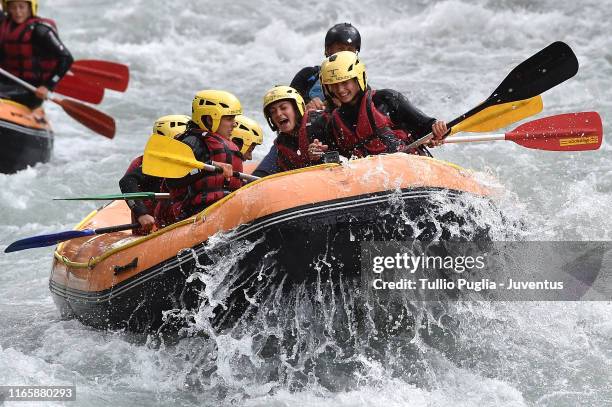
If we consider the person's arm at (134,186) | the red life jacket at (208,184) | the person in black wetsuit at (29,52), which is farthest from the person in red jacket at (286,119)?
the person in black wetsuit at (29,52)

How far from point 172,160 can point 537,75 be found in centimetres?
231

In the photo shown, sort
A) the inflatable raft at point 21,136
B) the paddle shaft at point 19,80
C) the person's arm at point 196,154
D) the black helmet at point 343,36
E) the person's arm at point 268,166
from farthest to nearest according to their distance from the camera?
the inflatable raft at point 21,136
the paddle shaft at point 19,80
the black helmet at point 343,36
the person's arm at point 268,166
the person's arm at point 196,154

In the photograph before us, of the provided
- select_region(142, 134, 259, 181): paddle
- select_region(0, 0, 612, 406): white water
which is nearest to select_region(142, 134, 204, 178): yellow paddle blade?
select_region(142, 134, 259, 181): paddle

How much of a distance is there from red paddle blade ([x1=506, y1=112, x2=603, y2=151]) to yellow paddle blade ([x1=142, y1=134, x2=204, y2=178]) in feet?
6.59

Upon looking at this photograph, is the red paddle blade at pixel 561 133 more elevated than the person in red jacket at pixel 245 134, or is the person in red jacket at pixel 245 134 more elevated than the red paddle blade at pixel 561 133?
the person in red jacket at pixel 245 134

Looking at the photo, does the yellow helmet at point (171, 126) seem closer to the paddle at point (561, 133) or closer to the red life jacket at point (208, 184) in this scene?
the red life jacket at point (208, 184)

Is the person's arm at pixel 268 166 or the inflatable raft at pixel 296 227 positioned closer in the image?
the inflatable raft at pixel 296 227

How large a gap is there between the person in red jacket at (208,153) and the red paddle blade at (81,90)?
4.53 meters

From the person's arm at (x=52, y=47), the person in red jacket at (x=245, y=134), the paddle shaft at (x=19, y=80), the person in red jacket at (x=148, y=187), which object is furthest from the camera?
the person's arm at (x=52, y=47)

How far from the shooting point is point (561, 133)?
6184mm

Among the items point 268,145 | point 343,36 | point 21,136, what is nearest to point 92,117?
→ point 21,136

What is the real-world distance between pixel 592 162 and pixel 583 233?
1.83 meters

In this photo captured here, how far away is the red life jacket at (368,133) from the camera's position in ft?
18.8

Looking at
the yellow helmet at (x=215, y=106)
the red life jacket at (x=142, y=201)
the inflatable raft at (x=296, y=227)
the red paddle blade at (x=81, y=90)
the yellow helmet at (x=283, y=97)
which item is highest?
the red paddle blade at (x=81, y=90)
